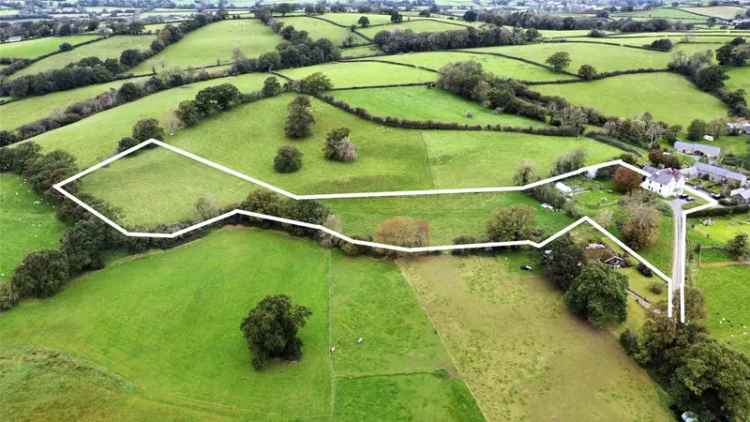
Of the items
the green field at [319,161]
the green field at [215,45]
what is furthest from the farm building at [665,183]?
the green field at [215,45]

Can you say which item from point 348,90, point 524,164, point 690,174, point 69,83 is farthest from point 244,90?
point 690,174

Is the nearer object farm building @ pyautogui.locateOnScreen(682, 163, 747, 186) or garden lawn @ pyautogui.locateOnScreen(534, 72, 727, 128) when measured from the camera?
farm building @ pyautogui.locateOnScreen(682, 163, 747, 186)

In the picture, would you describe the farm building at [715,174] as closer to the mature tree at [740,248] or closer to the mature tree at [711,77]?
the mature tree at [740,248]

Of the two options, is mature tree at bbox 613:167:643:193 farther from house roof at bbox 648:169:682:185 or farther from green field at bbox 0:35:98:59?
green field at bbox 0:35:98:59

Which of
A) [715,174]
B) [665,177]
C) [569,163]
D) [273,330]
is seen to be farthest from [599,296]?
[715,174]

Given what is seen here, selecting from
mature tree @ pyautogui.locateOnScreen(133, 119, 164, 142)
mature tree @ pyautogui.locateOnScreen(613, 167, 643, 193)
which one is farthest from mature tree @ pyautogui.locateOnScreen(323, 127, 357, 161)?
mature tree @ pyautogui.locateOnScreen(613, 167, 643, 193)

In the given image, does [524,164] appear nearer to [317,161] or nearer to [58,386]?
[317,161]
